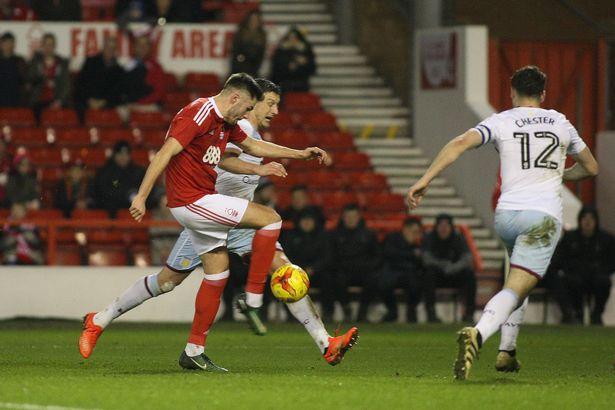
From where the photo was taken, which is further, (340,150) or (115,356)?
(340,150)

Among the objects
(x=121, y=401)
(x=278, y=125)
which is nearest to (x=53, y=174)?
(x=278, y=125)

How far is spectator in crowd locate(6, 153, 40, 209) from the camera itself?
768 inches

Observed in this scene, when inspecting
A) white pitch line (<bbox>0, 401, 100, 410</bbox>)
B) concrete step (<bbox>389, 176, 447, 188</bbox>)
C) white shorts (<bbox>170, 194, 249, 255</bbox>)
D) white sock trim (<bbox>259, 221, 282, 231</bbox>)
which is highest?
white shorts (<bbox>170, 194, 249, 255</bbox>)

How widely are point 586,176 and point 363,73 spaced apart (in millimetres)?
14762

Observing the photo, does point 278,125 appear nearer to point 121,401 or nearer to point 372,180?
point 372,180

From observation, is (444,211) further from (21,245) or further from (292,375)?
(292,375)

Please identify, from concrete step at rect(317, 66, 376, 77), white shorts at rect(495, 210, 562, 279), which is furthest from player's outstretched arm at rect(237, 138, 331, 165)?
concrete step at rect(317, 66, 376, 77)

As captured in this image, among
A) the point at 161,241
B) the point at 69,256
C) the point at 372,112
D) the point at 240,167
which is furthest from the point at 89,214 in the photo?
the point at 240,167

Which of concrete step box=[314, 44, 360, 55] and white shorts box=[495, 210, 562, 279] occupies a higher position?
concrete step box=[314, 44, 360, 55]

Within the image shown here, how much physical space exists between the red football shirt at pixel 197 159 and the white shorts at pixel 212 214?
0.05m

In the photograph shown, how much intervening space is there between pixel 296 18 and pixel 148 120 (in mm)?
4886

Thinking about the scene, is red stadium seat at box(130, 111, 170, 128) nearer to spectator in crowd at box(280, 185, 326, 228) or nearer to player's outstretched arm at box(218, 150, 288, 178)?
spectator in crowd at box(280, 185, 326, 228)

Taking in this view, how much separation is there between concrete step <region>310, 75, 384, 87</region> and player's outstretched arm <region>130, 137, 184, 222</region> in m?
14.5

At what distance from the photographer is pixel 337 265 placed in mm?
19266
